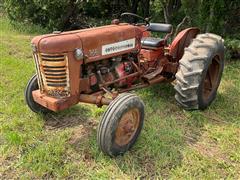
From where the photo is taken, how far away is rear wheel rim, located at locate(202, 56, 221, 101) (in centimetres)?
508

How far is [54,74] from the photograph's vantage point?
3.68m

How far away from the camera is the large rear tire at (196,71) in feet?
14.8

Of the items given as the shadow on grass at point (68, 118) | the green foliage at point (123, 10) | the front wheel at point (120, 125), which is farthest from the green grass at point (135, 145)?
the green foliage at point (123, 10)

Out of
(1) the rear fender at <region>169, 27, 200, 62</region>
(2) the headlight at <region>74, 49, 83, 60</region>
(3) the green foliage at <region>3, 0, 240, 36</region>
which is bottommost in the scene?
(3) the green foliage at <region>3, 0, 240, 36</region>

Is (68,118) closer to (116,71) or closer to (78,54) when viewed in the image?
(116,71)

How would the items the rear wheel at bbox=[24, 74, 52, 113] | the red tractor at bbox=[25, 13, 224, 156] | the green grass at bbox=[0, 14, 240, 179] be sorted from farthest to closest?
the rear wheel at bbox=[24, 74, 52, 113]
the red tractor at bbox=[25, 13, 224, 156]
the green grass at bbox=[0, 14, 240, 179]

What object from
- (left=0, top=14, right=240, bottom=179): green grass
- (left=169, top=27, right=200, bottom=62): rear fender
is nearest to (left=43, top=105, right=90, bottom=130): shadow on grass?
(left=0, top=14, right=240, bottom=179): green grass

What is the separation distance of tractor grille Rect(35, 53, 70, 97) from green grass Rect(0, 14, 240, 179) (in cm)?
60

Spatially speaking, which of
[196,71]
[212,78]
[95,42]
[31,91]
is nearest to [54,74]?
[95,42]

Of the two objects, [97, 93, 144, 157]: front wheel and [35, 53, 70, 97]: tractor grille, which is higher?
[35, 53, 70, 97]: tractor grille

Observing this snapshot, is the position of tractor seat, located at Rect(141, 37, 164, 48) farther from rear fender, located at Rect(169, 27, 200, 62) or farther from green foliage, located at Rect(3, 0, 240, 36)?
green foliage, located at Rect(3, 0, 240, 36)

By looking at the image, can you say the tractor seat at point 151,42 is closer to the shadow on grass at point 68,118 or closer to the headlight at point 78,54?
the shadow on grass at point 68,118

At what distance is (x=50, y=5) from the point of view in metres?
9.52

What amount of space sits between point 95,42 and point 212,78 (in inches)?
83.9
